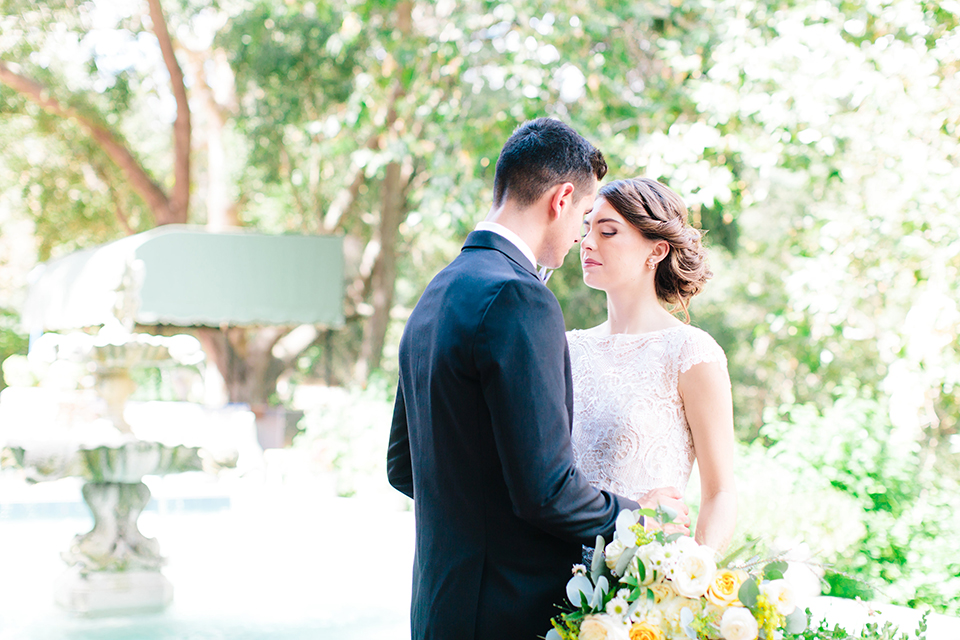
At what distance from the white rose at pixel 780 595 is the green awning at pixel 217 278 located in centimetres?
1171

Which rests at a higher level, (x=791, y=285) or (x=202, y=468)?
(x=791, y=285)

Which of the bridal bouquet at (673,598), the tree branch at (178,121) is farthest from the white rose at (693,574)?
the tree branch at (178,121)

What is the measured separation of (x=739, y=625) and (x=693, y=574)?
0.11 meters

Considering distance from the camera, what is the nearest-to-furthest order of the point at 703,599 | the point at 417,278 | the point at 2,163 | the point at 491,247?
the point at 703,599
the point at 491,247
the point at 2,163
the point at 417,278

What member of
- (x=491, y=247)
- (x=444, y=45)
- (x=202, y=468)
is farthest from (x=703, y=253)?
(x=444, y=45)

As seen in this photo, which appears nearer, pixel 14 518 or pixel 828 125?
pixel 828 125

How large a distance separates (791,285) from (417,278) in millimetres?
13898

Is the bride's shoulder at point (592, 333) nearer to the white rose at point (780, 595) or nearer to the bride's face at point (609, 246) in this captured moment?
the bride's face at point (609, 246)

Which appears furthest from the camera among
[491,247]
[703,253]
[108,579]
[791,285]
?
[791,285]

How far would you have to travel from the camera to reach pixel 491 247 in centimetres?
188

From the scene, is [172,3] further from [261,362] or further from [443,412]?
[443,412]

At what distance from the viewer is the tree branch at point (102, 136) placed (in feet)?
41.9

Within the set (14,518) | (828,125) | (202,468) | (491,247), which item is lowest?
(14,518)

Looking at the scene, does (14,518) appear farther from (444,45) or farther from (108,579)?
(444,45)
